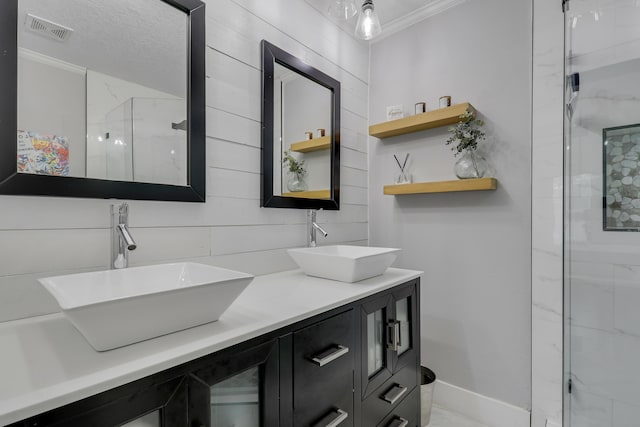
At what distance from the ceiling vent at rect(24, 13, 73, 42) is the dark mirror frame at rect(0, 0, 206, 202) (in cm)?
4

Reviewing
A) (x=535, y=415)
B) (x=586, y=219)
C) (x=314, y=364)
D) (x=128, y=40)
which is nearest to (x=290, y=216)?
(x=314, y=364)

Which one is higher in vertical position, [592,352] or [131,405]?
[131,405]

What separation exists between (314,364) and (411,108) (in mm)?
1744

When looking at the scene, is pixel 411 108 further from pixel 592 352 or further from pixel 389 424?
pixel 389 424

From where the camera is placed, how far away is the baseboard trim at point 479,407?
5.48ft

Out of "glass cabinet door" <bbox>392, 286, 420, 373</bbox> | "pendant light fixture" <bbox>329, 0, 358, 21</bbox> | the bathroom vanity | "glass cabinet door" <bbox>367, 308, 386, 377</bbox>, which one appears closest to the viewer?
the bathroom vanity

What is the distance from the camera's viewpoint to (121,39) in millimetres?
1109

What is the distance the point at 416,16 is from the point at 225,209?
1.79 m

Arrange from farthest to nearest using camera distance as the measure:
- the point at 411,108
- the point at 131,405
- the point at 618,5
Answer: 1. the point at 411,108
2. the point at 618,5
3. the point at 131,405

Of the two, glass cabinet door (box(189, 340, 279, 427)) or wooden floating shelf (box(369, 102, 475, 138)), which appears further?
wooden floating shelf (box(369, 102, 475, 138))

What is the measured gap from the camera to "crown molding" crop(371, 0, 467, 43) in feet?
6.38

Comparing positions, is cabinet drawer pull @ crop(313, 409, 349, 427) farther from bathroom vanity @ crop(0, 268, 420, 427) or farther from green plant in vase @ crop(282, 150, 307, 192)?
green plant in vase @ crop(282, 150, 307, 192)

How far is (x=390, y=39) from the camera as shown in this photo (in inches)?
87.5

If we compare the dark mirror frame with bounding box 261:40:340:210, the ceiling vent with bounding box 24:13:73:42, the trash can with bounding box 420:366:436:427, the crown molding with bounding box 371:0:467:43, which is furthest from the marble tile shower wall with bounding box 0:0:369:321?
the trash can with bounding box 420:366:436:427
